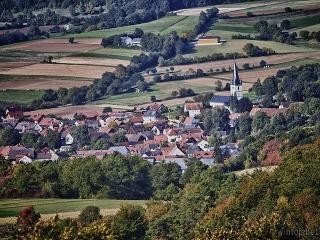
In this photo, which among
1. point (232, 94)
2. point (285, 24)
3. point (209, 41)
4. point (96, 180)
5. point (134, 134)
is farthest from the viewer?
point (285, 24)

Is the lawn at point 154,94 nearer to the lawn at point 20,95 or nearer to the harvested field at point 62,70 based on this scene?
the harvested field at point 62,70

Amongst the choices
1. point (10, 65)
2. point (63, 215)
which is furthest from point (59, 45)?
point (63, 215)

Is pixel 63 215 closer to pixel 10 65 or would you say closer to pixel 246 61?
pixel 10 65

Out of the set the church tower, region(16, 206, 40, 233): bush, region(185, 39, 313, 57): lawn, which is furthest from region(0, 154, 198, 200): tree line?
region(185, 39, 313, 57): lawn

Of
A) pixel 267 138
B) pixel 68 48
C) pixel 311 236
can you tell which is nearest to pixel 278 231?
pixel 311 236

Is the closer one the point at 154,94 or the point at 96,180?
the point at 96,180

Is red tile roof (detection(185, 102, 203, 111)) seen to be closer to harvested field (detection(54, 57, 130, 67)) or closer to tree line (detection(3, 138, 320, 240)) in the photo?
harvested field (detection(54, 57, 130, 67))

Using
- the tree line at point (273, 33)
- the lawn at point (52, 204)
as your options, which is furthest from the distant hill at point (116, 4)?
→ the lawn at point (52, 204)

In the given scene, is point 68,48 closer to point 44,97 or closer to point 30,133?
point 44,97

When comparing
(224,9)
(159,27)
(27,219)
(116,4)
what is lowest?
(159,27)
